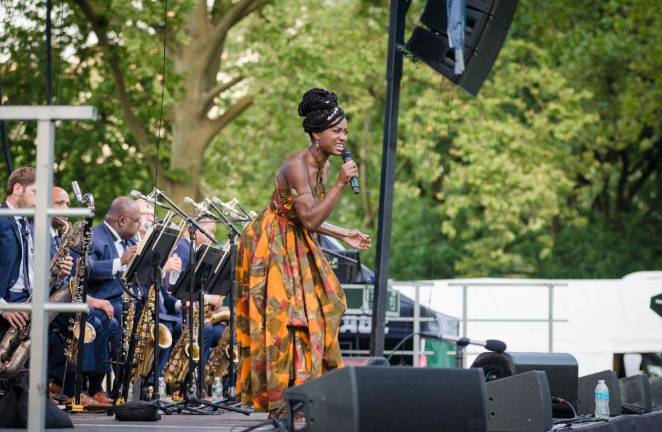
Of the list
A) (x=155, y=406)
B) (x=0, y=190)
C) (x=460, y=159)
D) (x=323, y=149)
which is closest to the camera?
(x=323, y=149)

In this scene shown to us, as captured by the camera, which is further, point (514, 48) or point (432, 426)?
point (514, 48)

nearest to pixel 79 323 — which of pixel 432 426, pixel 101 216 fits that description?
pixel 432 426

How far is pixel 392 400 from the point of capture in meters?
5.07

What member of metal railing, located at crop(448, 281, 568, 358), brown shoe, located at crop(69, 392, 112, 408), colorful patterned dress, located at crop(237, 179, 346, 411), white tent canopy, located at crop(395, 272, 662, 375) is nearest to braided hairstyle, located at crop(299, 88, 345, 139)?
colorful patterned dress, located at crop(237, 179, 346, 411)

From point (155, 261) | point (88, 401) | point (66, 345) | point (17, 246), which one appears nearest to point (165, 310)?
point (88, 401)

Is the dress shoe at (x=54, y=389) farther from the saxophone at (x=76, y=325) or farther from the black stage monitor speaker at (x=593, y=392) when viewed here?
A: the black stage monitor speaker at (x=593, y=392)

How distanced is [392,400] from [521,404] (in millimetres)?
1529

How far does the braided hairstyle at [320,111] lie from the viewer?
6172 millimetres

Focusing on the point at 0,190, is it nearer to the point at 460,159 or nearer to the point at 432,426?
the point at 432,426

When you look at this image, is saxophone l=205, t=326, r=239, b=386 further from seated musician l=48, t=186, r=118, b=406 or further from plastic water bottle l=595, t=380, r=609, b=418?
plastic water bottle l=595, t=380, r=609, b=418

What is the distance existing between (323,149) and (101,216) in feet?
54.8

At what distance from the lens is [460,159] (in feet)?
86.5

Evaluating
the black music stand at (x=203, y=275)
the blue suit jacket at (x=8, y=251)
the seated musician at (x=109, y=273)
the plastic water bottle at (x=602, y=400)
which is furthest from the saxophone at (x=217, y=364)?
the plastic water bottle at (x=602, y=400)

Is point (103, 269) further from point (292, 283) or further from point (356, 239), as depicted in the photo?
point (356, 239)
